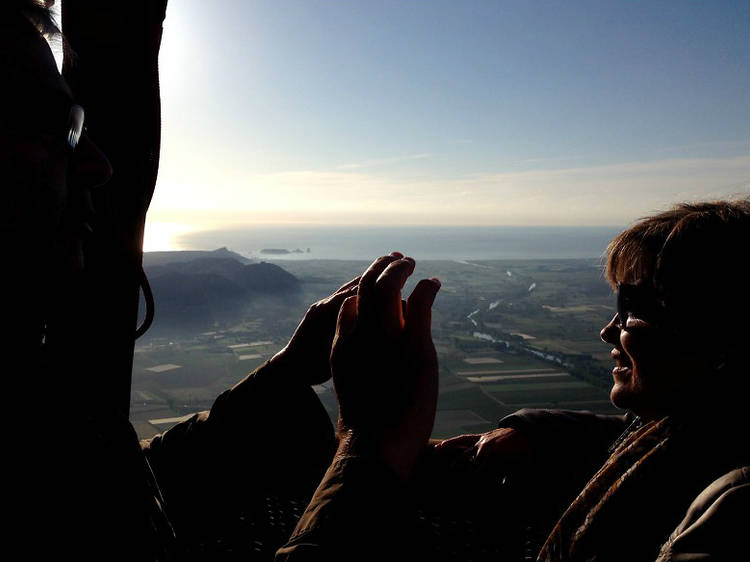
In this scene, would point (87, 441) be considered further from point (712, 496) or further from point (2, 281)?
point (712, 496)

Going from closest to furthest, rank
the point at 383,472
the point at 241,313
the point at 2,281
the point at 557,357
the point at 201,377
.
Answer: the point at 383,472 → the point at 2,281 → the point at 201,377 → the point at 557,357 → the point at 241,313

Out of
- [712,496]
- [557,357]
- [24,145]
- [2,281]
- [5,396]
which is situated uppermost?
[24,145]

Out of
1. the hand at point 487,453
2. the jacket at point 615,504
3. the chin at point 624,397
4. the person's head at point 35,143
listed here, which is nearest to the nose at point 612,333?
the chin at point 624,397

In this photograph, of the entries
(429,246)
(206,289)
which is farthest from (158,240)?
(206,289)

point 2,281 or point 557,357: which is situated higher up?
point 2,281

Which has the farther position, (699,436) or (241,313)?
(241,313)

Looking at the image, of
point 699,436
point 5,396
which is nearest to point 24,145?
point 5,396

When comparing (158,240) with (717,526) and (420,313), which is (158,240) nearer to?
(420,313)
